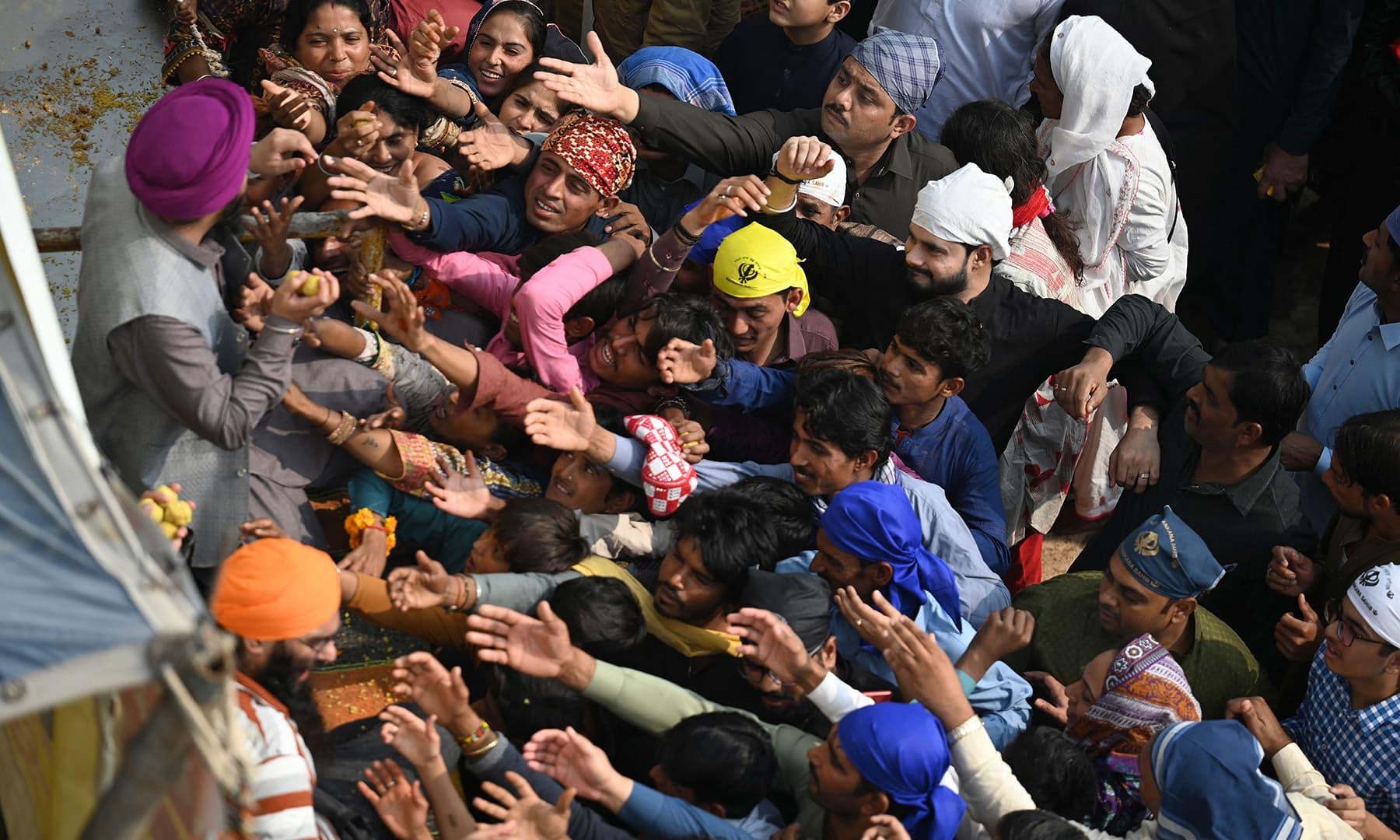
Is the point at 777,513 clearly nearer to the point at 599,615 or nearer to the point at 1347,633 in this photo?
the point at 599,615

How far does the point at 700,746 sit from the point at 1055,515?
2.47 m

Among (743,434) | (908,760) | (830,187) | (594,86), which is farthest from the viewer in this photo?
(830,187)

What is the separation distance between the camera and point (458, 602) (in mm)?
3047

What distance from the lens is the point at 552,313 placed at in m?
3.66

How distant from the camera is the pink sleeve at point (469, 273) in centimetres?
381

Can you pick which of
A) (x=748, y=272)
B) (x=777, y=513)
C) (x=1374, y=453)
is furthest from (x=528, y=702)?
(x=1374, y=453)

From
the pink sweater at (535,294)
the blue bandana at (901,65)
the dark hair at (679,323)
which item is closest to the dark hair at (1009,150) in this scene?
the blue bandana at (901,65)

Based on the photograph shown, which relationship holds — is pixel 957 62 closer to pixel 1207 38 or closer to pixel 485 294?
pixel 1207 38

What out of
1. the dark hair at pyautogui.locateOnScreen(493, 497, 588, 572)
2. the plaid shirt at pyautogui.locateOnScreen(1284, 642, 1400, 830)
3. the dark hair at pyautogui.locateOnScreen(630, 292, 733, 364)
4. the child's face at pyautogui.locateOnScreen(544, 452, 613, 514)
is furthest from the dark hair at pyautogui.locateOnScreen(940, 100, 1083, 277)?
the dark hair at pyautogui.locateOnScreen(493, 497, 588, 572)

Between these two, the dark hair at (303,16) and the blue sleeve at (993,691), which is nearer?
the blue sleeve at (993,691)

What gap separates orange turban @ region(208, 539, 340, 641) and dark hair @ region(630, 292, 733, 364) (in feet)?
4.43

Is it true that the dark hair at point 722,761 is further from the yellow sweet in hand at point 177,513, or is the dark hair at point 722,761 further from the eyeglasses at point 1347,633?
the eyeglasses at point 1347,633

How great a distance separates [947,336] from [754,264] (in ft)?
2.12

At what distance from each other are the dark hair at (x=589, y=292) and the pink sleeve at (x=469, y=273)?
8 cm
